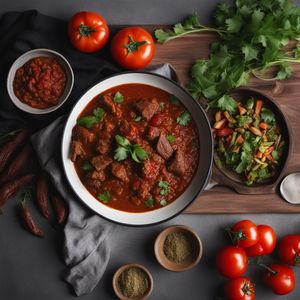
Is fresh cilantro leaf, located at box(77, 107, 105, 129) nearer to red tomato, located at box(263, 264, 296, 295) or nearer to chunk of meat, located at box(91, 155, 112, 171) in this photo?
chunk of meat, located at box(91, 155, 112, 171)

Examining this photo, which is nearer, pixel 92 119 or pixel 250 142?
pixel 92 119

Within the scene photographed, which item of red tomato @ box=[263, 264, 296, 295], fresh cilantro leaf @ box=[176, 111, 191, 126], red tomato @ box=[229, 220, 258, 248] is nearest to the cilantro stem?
fresh cilantro leaf @ box=[176, 111, 191, 126]

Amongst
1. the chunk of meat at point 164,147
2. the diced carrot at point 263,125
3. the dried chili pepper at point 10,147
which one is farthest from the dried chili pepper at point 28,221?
the diced carrot at point 263,125

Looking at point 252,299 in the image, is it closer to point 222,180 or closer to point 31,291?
point 222,180

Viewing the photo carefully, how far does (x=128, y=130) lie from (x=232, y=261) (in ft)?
5.47

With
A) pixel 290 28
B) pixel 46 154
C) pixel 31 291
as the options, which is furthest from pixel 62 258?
pixel 290 28

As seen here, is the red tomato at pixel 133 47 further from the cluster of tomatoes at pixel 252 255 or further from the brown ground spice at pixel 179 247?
the cluster of tomatoes at pixel 252 255

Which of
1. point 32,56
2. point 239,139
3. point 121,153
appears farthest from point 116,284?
point 32,56

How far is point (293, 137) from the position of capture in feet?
15.7

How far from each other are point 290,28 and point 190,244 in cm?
237

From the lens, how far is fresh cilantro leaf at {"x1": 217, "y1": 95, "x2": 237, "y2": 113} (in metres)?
4.52

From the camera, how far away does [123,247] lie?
478 cm

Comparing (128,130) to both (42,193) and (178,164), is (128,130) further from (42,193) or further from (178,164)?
(42,193)

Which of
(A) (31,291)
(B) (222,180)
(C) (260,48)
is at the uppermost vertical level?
(C) (260,48)
